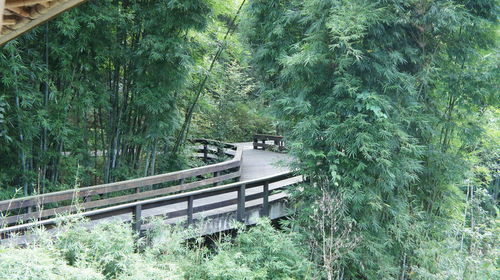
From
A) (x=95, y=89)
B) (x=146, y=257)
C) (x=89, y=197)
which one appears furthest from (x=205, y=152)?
(x=146, y=257)

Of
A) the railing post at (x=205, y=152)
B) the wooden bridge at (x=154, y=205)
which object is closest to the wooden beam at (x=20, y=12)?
the wooden bridge at (x=154, y=205)

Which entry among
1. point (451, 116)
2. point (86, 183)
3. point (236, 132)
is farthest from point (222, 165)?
point (236, 132)

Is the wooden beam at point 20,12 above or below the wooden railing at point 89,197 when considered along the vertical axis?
above

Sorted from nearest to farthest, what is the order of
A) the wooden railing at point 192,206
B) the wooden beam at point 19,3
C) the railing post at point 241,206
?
the wooden beam at point 19,3, the wooden railing at point 192,206, the railing post at point 241,206

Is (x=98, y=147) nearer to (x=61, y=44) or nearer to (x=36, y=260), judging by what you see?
(x=61, y=44)

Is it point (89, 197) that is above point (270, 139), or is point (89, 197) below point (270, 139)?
above

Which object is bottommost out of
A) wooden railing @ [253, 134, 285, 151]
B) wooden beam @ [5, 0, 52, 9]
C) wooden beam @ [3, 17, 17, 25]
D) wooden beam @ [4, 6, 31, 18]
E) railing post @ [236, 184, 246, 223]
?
wooden railing @ [253, 134, 285, 151]

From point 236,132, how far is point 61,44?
11426 mm

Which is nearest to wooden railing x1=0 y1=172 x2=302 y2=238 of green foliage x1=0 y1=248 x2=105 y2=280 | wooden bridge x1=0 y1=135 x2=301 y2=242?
wooden bridge x1=0 y1=135 x2=301 y2=242

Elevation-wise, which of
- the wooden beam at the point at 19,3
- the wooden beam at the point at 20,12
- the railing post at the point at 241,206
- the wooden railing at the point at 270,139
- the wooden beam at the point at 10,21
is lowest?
the wooden railing at the point at 270,139

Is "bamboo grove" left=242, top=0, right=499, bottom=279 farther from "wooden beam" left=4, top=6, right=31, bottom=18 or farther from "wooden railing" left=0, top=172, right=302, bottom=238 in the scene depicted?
"wooden beam" left=4, top=6, right=31, bottom=18

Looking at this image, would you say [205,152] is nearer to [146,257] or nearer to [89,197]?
[89,197]

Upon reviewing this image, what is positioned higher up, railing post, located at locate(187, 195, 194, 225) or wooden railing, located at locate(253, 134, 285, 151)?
railing post, located at locate(187, 195, 194, 225)

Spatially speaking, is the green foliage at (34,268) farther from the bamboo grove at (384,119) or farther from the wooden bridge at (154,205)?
the bamboo grove at (384,119)
